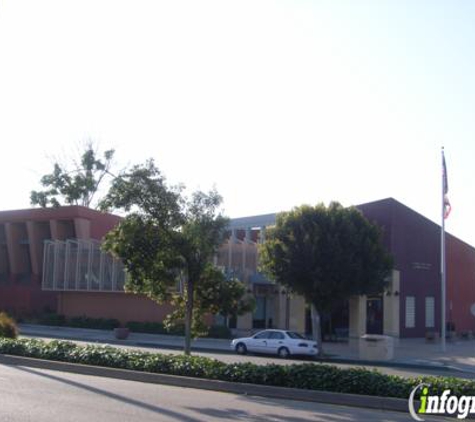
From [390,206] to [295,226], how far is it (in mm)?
10643

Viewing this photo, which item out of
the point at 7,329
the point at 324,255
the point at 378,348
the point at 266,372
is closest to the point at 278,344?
the point at 378,348

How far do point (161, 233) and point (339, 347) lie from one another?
19776 mm

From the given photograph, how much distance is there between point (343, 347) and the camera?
121ft

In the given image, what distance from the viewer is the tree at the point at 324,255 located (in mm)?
31750

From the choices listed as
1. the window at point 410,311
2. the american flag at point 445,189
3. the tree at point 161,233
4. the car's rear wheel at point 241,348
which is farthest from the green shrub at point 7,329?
the window at point 410,311

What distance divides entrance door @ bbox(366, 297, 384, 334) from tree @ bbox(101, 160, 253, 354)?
72.9 ft

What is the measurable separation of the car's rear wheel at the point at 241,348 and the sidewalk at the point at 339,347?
97cm

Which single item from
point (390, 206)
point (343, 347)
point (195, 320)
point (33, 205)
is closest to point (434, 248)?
→ point (390, 206)

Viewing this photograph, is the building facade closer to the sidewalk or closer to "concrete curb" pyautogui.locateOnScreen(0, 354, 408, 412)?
the sidewalk

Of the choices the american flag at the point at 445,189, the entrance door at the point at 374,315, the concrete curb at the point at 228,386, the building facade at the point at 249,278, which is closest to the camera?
the concrete curb at the point at 228,386

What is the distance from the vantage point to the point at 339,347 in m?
36.9

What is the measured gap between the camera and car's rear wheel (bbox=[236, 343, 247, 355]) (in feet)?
104

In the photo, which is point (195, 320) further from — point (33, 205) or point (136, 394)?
point (33, 205)

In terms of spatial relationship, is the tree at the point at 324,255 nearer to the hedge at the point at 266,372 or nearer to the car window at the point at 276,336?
the car window at the point at 276,336
